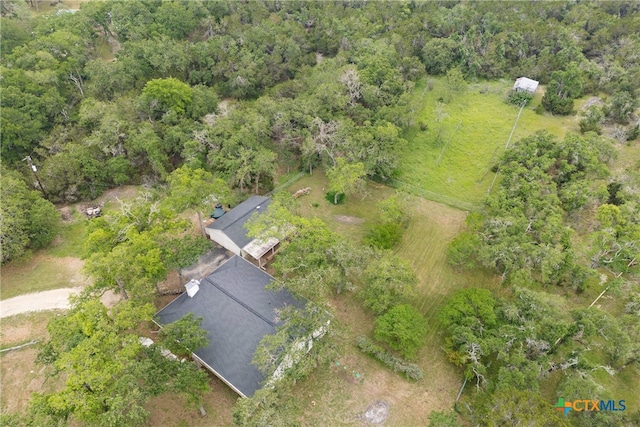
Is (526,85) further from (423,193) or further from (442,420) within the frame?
(442,420)

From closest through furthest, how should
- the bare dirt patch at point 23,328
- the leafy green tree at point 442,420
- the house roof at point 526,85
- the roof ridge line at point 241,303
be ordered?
the leafy green tree at point 442,420 < the roof ridge line at point 241,303 < the bare dirt patch at point 23,328 < the house roof at point 526,85

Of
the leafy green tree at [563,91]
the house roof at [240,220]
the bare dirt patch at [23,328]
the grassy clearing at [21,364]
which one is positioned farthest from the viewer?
the leafy green tree at [563,91]

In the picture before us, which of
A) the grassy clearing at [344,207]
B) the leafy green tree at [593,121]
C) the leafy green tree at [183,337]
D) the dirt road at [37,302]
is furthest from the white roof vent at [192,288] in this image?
the leafy green tree at [593,121]

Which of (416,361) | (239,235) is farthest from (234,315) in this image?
(416,361)

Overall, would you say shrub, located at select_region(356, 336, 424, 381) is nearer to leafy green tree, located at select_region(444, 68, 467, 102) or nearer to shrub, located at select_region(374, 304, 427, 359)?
shrub, located at select_region(374, 304, 427, 359)

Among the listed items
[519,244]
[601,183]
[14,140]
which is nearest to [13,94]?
[14,140]

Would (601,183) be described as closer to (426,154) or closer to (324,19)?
(426,154)

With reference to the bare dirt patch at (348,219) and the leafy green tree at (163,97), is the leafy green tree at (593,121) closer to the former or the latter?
the bare dirt patch at (348,219)
